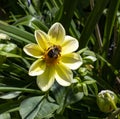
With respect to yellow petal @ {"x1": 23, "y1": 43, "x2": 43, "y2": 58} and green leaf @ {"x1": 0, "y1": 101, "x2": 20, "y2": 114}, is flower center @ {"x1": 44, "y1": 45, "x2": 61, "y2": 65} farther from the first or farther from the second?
green leaf @ {"x1": 0, "y1": 101, "x2": 20, "y2": 114}

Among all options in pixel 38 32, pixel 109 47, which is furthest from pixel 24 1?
pixel 38 32

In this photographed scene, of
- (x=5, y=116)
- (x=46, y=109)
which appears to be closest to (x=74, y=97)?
(x=46, y=109)

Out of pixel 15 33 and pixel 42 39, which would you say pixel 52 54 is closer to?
pixel 42 39

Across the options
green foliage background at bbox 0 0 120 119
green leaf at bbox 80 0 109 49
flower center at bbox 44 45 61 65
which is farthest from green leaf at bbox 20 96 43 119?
green leaf at bbox 80 0 109 49

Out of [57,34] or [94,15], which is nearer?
[57,34]

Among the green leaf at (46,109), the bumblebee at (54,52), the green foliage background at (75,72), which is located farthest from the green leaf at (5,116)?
the bumblebee at (54,52)

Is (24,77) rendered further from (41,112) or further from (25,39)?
(41,112)
